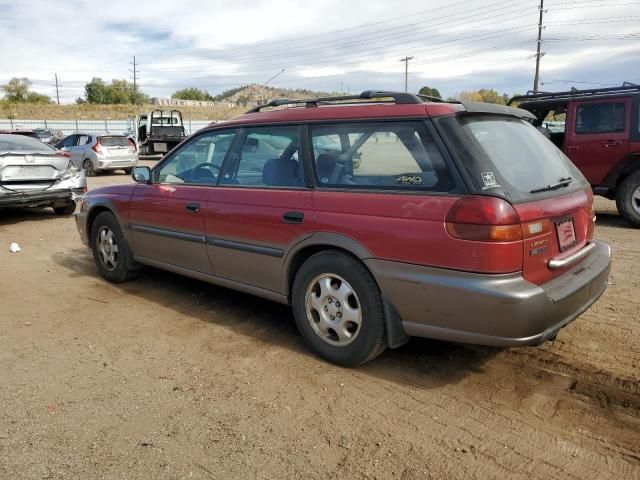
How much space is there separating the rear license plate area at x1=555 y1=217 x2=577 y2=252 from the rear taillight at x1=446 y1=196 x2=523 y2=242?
0.48m

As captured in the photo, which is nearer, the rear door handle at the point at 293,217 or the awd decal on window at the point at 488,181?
the awd decal on window at the point at 488,181

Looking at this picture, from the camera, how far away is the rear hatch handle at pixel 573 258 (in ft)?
10.1

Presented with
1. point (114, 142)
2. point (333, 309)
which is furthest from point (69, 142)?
point (333, 309)

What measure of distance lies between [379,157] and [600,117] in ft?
22.4

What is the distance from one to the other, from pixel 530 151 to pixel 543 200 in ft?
1.68

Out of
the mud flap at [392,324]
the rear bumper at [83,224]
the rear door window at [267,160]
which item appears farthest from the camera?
the rear bumper at [83,224]

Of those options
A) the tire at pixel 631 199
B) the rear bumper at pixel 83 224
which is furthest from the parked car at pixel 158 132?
the tire at pixel 631 199

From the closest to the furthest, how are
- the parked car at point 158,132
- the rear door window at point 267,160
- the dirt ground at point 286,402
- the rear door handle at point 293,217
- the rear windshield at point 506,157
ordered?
the dirt ground at point 286,402 → the rear windshield at point 506,157 → the rear door handle at point 293,217 → the rear door window at point 267,160 → the parked car at point 158,132

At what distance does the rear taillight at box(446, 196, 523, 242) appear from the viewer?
279cm

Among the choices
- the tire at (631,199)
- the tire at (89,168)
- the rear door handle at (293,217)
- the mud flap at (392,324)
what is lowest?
the mud flap at (392,324)

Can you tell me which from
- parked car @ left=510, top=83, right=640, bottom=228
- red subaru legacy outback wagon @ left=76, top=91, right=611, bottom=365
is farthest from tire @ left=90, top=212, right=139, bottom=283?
parked car @ left=510, top=83, right=640, bottom=228

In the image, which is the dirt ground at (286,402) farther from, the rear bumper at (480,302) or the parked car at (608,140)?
the parked car at (608,140)

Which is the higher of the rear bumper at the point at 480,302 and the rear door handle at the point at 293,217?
the rear door handle at the point at 293,217

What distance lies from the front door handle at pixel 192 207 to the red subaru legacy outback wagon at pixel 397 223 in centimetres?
2
